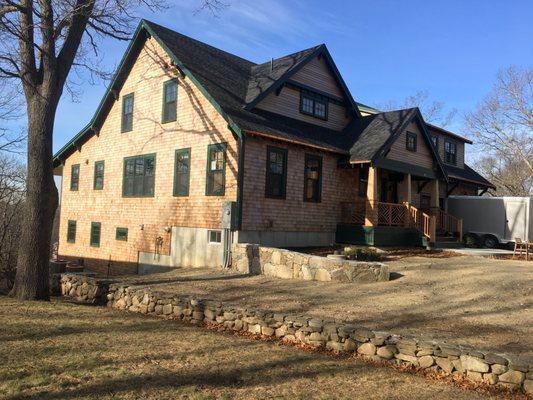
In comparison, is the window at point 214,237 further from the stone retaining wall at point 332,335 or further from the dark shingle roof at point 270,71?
the dark shingle roof at point 270,71

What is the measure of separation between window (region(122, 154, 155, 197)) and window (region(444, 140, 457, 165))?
17.0 m

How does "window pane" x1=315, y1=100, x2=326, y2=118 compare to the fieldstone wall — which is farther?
"window pane" x1=315, y1=100, x2=326, y2=118

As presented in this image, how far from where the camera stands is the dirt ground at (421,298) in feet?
25.1

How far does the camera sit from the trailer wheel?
23250mm

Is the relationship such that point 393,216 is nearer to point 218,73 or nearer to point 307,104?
point 307,104

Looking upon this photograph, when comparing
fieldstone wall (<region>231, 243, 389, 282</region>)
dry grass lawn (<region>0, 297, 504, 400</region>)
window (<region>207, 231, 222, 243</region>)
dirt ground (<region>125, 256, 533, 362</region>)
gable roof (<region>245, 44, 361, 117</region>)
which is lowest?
dry grass lawn (<region>0, 297, 504, 400</region>)

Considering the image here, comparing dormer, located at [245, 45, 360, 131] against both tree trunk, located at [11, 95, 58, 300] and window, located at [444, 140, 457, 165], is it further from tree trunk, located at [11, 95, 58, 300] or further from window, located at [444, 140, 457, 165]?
window, located at [444, 140, 457, 165]

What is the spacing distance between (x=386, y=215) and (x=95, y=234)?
13.5 metres

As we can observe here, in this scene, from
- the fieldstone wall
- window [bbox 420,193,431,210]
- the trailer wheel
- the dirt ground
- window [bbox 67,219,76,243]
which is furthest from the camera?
window [bbox 67,219,76,243]

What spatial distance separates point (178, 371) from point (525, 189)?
51.3 meters

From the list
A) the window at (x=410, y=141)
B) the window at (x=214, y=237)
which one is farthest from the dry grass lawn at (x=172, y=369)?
the window at (x=410, y=141)

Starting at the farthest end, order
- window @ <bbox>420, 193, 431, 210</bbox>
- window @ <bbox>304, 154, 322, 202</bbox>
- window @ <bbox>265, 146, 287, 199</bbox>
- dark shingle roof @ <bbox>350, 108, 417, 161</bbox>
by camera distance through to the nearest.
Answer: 1. window @ <bbox>420, 193, 431, 210</bbox>
2. dark shingle roof @ <bbox>350, 108, 417, 161</bbox>
3. window @ <bbox>304, 154, 322, 202</bbox>
4. window @ <bbox>265, 146, 287, 199</bbox>

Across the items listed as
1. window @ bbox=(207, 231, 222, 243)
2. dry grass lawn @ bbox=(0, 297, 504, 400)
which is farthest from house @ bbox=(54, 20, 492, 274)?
dry grass lawn @ bbox=(0, 297, 504, 400)

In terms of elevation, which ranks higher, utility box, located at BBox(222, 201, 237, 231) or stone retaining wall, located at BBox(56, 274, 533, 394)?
utility box, located at BBox(222, 201, 237, 231)
